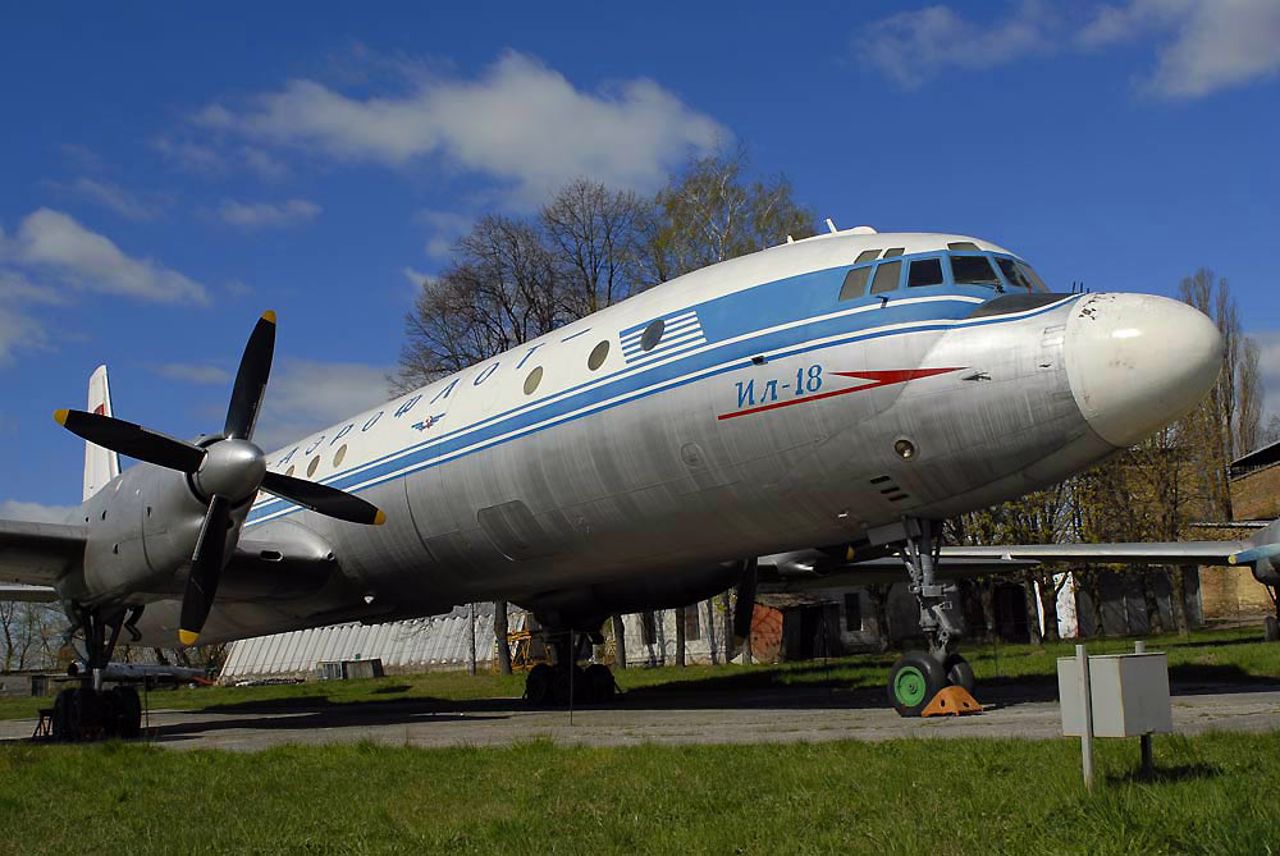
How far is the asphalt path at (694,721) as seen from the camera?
991 centimetres

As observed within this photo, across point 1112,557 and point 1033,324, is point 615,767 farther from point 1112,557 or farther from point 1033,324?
point 1112,557

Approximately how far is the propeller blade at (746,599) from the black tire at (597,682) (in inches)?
140

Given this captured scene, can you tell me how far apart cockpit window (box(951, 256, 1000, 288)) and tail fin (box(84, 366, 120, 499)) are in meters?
17.6

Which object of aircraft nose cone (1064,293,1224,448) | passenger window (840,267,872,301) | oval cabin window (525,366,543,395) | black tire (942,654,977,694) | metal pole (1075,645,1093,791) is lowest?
black tire (942,654,977,694)

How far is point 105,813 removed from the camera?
7.73 metres

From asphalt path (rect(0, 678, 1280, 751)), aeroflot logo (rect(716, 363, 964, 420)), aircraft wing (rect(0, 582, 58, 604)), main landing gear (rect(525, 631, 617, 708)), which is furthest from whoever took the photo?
aircraft wing (rect(0, 582, 58, 604))

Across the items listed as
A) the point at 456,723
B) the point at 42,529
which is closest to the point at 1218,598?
the point at 456,723

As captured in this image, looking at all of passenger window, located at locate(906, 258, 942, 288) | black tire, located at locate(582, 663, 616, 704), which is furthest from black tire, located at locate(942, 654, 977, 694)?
black tire, located at locate(582, 663, 616, 704)

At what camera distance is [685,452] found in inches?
505

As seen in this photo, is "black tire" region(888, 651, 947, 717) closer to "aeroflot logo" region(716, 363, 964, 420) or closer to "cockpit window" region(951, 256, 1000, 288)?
"aeroflot logo" region(716, 363, 964, 420)

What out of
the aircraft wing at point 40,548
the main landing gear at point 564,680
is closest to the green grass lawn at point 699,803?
the aircraft wing at point 40,548

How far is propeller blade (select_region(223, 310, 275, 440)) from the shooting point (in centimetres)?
1417

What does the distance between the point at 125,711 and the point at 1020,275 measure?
13.2 meters

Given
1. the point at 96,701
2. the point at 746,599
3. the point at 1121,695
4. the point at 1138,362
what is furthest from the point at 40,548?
the point at 1121,695
